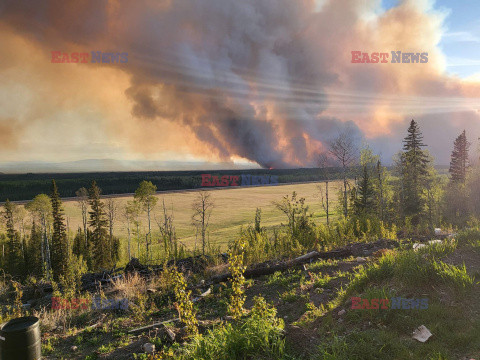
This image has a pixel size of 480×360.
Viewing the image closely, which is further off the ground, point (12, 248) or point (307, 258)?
point (307, 258)

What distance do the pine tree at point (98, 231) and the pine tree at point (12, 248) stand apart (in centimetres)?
720

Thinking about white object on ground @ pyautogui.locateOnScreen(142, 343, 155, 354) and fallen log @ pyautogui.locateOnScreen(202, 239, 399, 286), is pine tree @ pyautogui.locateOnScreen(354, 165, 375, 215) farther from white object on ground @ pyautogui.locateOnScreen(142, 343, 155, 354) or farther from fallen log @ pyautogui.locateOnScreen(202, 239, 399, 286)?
white object on ground @ pyautogui.locateOnScreen(142, 343, 155, 354)

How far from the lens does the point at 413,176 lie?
3047 centimetres

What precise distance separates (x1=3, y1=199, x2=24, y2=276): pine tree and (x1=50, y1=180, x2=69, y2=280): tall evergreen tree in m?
4.16

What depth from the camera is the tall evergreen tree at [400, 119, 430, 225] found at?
2866 cm

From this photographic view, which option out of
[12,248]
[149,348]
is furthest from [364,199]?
[12,248]

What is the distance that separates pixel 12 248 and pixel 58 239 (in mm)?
6007

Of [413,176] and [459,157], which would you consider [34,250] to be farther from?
[459,157]

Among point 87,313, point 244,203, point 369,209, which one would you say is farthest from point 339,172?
point 244,203

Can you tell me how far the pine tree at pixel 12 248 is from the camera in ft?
91.4

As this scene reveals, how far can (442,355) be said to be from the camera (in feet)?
14.3

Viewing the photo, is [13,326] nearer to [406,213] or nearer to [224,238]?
[224,238]

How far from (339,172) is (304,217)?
11114mm

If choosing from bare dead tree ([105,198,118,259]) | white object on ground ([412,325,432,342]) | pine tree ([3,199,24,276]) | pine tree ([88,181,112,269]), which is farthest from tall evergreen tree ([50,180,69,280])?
white object on ground ([412,325,432,342])
